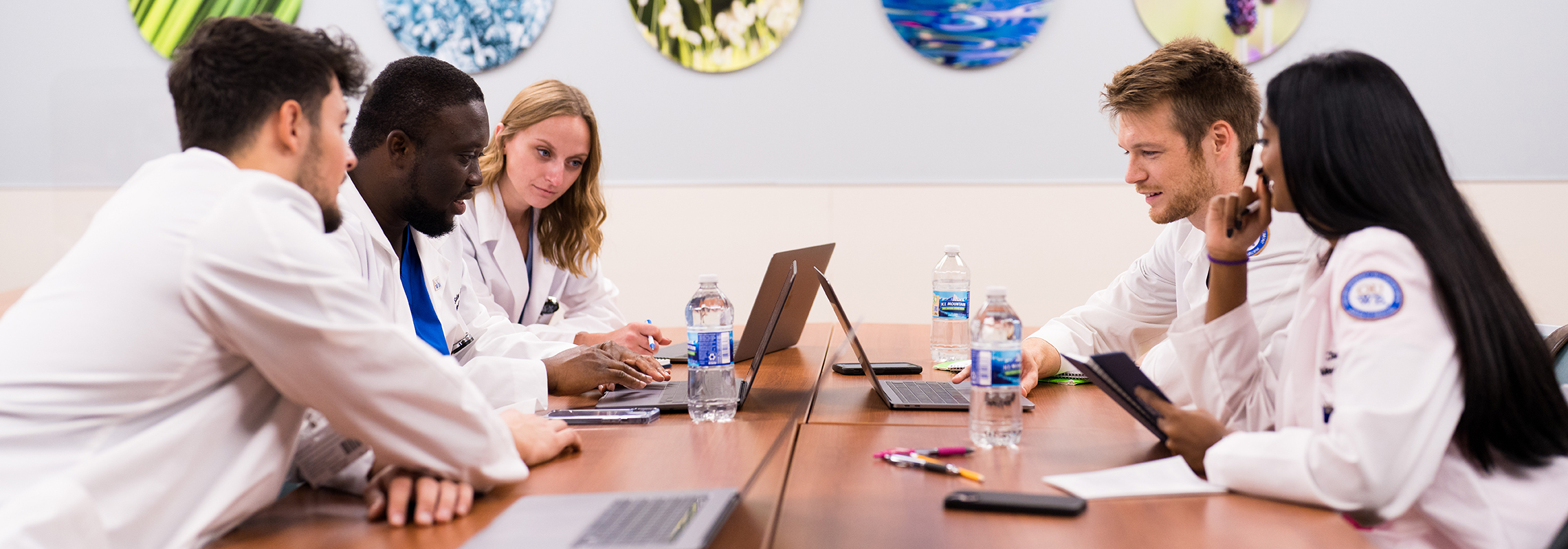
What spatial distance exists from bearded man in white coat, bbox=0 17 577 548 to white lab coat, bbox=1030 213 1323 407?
1265 mm

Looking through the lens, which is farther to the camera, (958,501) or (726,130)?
(726,130)

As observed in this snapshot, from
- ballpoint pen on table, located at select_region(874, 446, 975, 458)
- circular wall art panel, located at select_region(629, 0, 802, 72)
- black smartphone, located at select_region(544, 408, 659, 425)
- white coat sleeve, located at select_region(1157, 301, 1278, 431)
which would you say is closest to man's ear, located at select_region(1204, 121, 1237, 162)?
white coat sleeve, located at select_region(1157, 301, 1278, 431)

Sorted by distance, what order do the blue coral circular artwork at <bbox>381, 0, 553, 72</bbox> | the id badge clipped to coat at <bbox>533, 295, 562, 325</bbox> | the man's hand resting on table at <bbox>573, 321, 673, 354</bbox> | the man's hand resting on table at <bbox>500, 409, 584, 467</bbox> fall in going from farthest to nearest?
the blue coral circular artwork at <bbox>381, 0, 553, 72</bbox>, the id badge clipped to coat at <bbox>533, 295, 562, 325</bbox>, the man's hand resting on table at <bbox>573, 321, 673, 354</bbox>, the man's hand resting on table at <bbox>500, 409, 584, 467</bbox>

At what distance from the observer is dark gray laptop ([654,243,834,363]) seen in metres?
1.91

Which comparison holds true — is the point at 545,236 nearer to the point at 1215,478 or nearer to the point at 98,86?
the point at 1215,478

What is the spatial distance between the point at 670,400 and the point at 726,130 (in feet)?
7.39

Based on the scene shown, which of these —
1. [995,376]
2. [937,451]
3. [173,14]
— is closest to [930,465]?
[937,451]

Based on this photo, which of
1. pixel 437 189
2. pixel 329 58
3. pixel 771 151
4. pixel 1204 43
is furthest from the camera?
pixel 771 151

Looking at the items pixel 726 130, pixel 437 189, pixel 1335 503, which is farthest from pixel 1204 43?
pixel 726 130

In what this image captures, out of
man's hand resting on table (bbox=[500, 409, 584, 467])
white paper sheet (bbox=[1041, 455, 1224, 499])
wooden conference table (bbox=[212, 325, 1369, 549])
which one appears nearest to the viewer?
wooden conference table (bbox=[212, 325, 1369, 549])

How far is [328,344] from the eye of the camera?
3.42 ft

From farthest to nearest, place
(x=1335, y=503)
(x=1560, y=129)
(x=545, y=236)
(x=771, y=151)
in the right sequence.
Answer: (x=771, y=151) → (x=1560, y=129) → (x=545, y=236) → (x=1335, y=503)

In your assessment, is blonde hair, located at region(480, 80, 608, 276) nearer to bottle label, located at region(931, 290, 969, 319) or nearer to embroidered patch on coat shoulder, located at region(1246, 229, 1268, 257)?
bottle label, located at region(931, 290, 969, 319)

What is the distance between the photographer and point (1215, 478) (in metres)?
1.19
